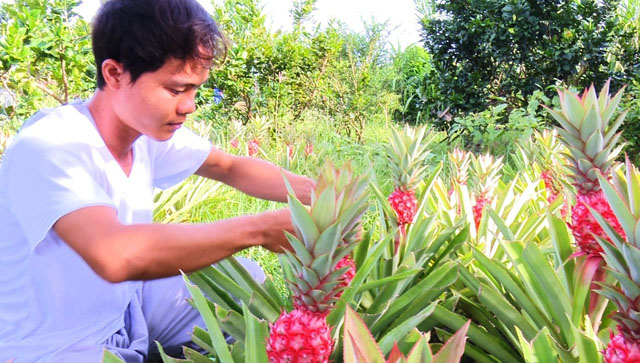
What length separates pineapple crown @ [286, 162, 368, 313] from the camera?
0.97 m

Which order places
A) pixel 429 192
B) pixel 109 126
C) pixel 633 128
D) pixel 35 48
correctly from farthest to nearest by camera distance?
pixel 633 128, pixel 35 48, pixel 429 192, pixel 109 126

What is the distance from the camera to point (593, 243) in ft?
3.92

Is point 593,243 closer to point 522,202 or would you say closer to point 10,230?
point 522,202

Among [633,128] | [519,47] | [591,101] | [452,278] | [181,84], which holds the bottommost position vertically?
[452,278]

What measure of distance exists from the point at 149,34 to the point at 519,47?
5.19 meters

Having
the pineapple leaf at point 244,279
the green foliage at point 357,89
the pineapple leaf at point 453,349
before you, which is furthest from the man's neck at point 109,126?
the green foliage at point 357,89

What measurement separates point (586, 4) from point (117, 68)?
5418 millimetres

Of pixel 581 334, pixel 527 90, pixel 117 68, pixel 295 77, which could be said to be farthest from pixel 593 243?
pixel 295 77

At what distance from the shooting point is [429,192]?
2088mm

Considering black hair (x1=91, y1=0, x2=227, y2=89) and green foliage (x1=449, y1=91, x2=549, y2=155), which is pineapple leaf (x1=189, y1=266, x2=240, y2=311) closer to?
black hair (x1=91, y1=0, x2=227, y2=89)

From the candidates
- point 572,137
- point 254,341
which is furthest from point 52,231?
point 572,137

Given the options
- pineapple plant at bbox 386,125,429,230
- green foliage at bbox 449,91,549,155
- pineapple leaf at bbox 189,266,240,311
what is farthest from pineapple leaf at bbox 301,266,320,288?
green foliage at bbox 449,91,549,155

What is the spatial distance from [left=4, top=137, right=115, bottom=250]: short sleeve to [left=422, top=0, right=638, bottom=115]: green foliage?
5238 mm

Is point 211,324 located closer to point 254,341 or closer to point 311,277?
point 254,341
